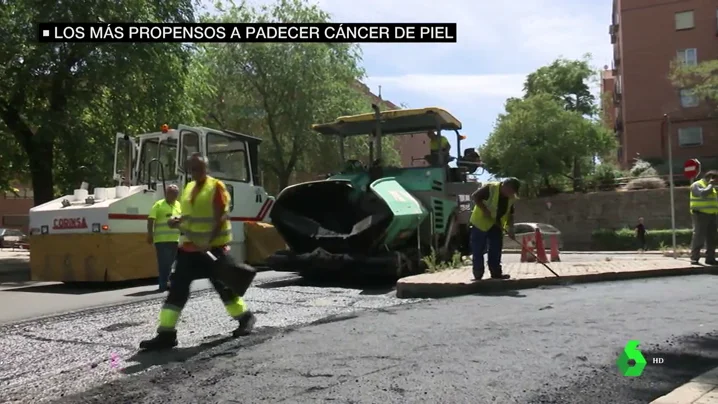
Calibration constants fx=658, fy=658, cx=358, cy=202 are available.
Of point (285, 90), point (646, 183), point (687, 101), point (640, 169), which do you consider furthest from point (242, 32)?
point (687, 101)

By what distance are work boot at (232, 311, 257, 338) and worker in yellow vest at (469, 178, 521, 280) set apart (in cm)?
381

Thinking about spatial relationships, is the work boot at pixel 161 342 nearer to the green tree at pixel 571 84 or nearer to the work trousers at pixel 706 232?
the work trousers at pixel 706 232

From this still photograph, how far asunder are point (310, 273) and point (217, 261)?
174 inches

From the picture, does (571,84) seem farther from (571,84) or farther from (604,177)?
(604,177)

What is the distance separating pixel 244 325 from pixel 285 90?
1998cm

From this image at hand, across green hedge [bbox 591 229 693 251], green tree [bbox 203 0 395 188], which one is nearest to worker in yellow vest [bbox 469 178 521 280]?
green tree [bbox 203 0 395 188]

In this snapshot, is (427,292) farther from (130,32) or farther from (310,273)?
(130,32)

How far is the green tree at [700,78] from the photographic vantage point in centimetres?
3159

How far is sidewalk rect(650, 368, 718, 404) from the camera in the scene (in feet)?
11.4

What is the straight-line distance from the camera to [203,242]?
529 cm

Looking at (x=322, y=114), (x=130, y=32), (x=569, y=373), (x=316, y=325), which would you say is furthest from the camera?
(x=322, y=114)

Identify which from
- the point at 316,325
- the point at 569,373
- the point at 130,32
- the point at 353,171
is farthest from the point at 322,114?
the point at 569,373

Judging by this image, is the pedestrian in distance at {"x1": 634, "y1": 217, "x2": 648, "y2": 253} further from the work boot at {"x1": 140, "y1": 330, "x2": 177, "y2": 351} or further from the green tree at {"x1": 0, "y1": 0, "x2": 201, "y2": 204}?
the work boot at {"x1": 140, "y1": 330, "x2": 177, "y2": 351}

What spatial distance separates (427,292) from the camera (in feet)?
25.9
